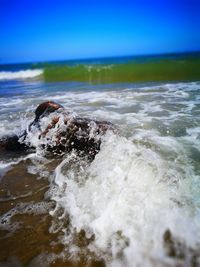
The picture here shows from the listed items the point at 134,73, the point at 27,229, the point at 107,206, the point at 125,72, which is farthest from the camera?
the point at 125,72

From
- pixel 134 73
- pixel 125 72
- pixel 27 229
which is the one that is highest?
pixel 27 229

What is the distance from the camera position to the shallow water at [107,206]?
2.18 meters

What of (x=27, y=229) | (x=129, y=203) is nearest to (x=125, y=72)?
(x=129, y=203)

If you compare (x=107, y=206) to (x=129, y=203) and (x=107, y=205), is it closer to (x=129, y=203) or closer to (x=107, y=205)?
(x=107, y=205)

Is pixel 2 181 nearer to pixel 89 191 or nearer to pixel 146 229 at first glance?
pixel 89 191

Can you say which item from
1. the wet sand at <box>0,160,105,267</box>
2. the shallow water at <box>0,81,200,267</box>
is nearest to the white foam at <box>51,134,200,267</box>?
the shallow water at <box>0,81,200,267</box>

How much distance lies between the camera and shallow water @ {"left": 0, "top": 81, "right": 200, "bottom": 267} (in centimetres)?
218

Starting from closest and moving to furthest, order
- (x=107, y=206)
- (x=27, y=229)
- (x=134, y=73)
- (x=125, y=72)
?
(x=27, y=229)
(x=107, y=206)
(x=134, y=73)
(x=125, y=72)

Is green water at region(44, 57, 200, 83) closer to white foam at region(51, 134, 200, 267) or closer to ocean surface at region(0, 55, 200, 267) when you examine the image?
ocean surface at region(0, 55, 200, 267)

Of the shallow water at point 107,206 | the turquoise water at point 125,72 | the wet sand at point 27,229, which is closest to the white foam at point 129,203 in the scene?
the shallow water at point 107,206

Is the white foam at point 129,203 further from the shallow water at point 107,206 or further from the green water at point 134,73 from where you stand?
the green water at point 134,73

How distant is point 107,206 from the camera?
273 centimetres

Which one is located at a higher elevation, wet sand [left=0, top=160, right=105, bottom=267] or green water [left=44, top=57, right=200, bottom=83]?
wet sand [left=0, top=160, right=105, bottom=267]

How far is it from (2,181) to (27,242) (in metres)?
1.45
